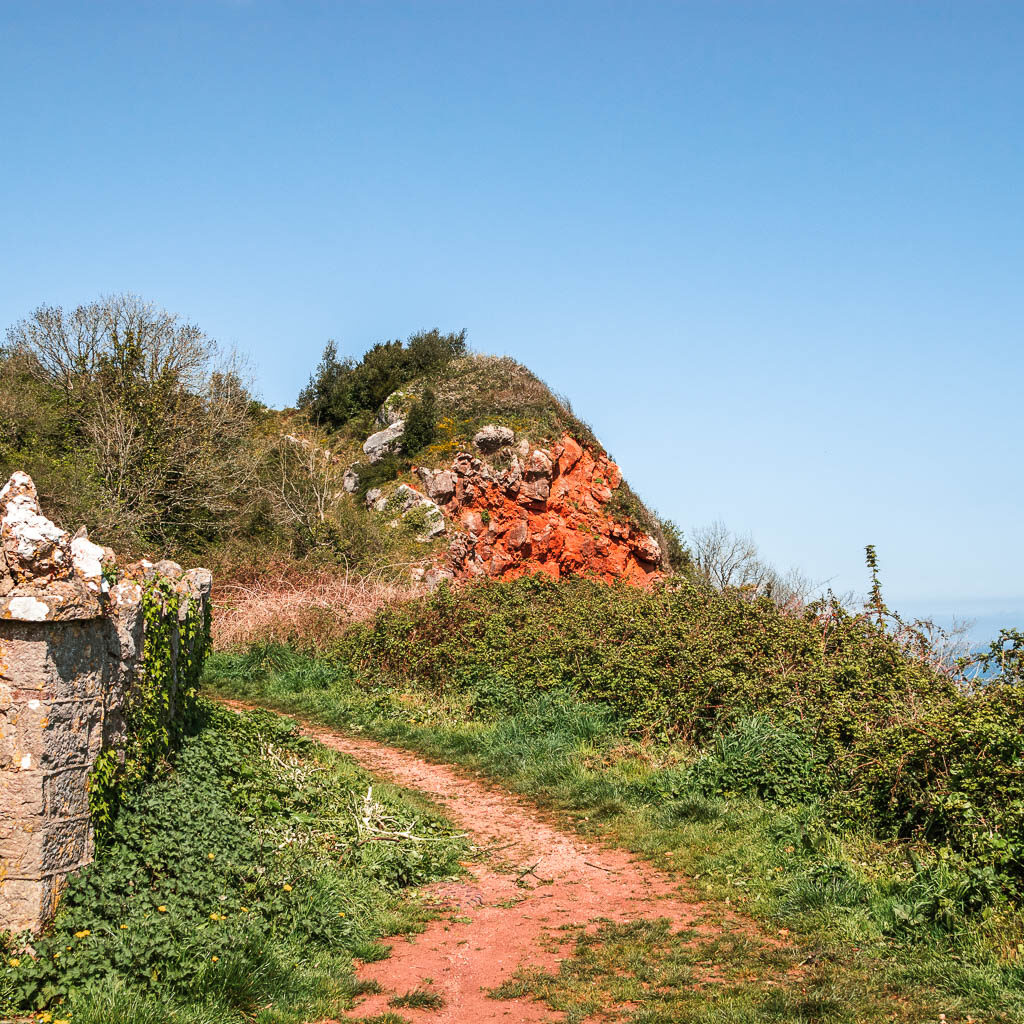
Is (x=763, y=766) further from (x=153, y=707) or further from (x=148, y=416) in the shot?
(x=148, y=416)

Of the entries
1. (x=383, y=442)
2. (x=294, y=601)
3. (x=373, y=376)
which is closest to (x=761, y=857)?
(x=294, y=601)

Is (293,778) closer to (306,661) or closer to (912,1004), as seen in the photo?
(912,1004)

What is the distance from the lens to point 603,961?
225 inches

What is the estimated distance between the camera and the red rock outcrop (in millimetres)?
27078

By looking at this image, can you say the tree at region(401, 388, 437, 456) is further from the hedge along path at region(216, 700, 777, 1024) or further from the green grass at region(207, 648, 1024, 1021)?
the hedge along path at region(216, 700, 777, 1024)

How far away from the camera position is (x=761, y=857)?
7.18 meters

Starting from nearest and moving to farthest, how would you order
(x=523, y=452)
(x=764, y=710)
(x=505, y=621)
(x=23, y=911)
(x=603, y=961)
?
(x=23, y=911) < (x=603, y=961) < (x=764, y=710) < (x=505, y=621) < (x=523, y=452)

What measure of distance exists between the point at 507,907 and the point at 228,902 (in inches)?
87.5

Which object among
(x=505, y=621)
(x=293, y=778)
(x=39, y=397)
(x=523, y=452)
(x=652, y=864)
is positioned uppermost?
(x=39, y=397)

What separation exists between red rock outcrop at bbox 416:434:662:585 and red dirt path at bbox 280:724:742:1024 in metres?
17.2

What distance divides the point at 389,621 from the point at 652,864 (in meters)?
8.71

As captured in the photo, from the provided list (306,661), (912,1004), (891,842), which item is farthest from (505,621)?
(912,1004)

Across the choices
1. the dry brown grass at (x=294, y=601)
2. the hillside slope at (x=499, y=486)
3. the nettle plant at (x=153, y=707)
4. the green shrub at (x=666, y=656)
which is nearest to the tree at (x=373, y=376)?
the hillside slope at (x=499, y=486)

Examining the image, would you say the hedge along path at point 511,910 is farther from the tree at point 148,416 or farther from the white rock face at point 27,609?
the tree at point 148,416
